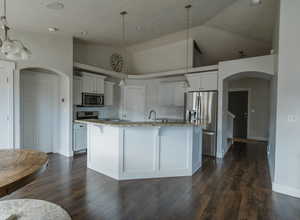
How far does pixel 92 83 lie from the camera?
16.3 ft

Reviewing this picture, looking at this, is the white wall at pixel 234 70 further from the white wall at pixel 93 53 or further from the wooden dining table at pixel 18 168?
the wooden dining table at pixel 18 168

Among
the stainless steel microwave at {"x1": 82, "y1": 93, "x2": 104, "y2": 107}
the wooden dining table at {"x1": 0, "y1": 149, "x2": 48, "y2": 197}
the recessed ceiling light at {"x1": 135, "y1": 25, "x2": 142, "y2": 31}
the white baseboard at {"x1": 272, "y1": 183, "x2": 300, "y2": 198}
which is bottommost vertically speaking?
the white baseboard at {"x1": 272, "y1": 183, "x2": 300, "y2": 198}

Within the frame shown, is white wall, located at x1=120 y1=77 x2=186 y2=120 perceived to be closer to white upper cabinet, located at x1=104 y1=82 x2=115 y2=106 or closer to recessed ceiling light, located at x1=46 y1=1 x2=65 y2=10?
white upper cabinet, located at x1=104 y1=82 x2=115 y2=106

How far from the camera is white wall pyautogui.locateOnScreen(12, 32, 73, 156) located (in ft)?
12.5

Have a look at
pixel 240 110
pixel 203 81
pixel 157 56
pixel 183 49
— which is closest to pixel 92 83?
pixel 157 56

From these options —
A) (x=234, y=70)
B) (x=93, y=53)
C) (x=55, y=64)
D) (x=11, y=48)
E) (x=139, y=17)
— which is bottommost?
(x=11, y=48)

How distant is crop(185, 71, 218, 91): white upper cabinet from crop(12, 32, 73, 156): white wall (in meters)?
3.24

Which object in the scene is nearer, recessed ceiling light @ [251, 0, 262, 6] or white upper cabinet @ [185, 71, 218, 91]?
recessed ceiling light @ [251, 0, 262, 6]

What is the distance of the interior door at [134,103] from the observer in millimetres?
6238

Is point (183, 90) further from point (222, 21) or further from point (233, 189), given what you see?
point (233, 189)

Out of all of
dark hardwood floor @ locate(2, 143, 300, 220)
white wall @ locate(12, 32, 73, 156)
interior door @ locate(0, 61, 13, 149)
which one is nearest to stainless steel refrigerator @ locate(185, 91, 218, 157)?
dark hardwood floor @ locate(2, 143, 300, 220)

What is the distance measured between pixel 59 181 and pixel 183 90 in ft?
13.2

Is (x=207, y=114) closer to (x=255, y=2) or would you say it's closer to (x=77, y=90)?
(x=255, y=2)

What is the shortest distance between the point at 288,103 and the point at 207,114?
81.9 inches
